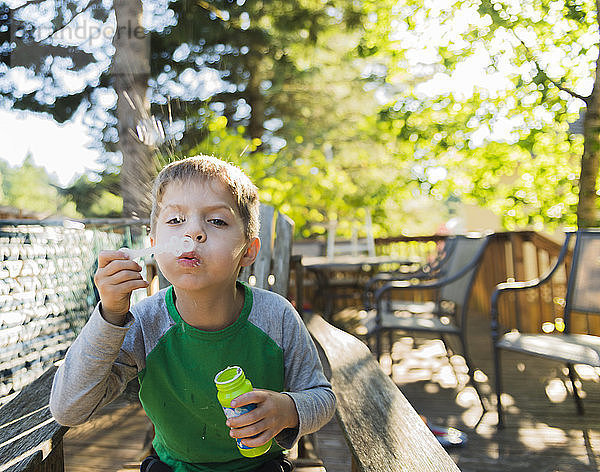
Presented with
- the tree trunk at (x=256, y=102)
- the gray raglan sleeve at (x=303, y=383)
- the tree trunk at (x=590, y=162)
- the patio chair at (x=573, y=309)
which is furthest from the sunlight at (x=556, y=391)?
the tree trunk at (x=256, y=102)

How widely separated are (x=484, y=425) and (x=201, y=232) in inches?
92.3

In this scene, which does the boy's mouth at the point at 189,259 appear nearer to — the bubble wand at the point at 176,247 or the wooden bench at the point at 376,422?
the bubble wand at the point at 176,247

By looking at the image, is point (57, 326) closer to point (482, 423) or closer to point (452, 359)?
point (482, 423)

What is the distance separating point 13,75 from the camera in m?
4.52

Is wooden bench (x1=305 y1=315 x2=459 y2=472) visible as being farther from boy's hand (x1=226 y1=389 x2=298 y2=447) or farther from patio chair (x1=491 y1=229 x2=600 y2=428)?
patio chair (x1=491 y1=229 x2=600 y2=428)

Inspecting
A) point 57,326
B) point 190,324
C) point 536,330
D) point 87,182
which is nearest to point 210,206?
point 190,324

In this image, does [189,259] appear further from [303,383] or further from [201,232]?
[303,383]

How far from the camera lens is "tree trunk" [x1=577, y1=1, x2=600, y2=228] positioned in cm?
362

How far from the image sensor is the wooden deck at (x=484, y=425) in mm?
2258

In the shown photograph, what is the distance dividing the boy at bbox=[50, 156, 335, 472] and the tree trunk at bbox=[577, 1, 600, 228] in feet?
11.3

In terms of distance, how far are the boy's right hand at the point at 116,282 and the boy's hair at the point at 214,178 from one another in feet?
0.64

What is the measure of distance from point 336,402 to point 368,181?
1125 cm

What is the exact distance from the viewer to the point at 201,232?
89cm

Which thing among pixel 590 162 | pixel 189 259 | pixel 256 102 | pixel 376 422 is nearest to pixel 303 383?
pixel 376 422
